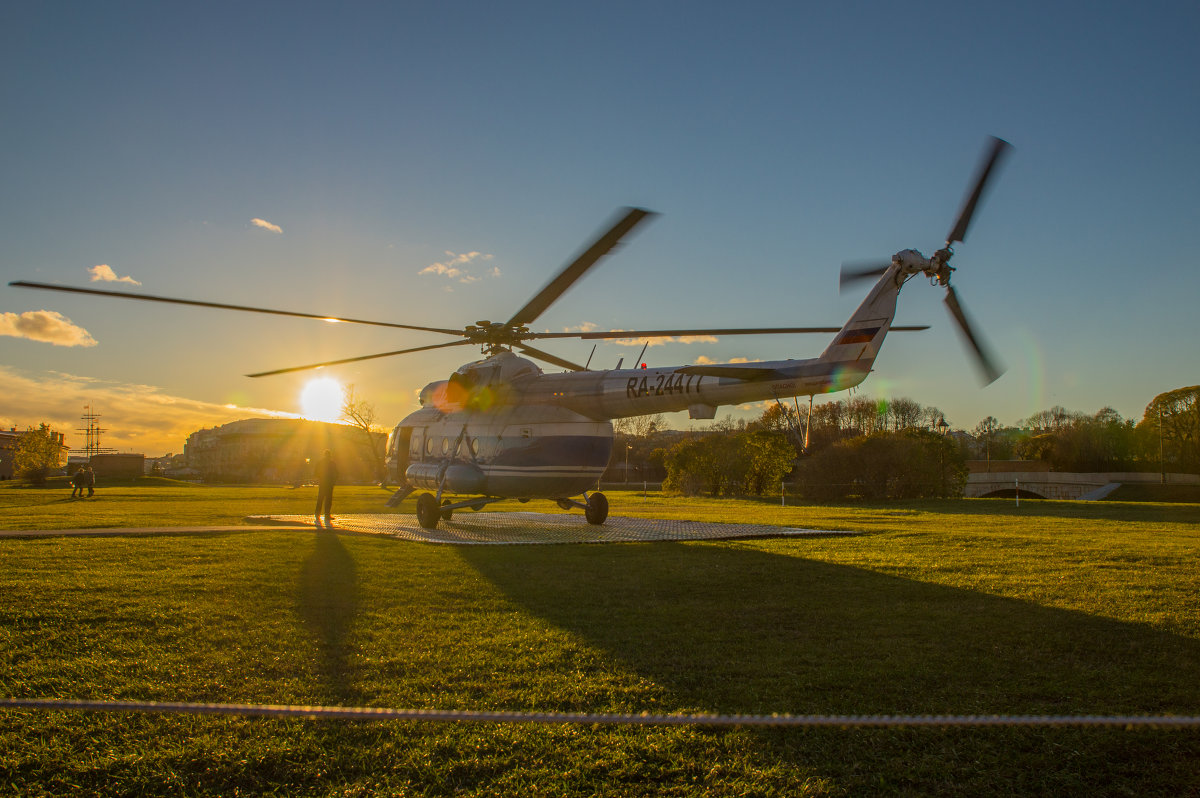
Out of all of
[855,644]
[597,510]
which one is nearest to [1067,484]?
[597,510]

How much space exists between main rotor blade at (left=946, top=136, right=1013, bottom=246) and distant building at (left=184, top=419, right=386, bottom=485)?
70200 millimetres

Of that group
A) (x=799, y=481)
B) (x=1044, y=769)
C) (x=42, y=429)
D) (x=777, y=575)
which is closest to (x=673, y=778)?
(x=1044, y=769)

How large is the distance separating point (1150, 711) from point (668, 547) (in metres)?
8.02

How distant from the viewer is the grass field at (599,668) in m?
3.22

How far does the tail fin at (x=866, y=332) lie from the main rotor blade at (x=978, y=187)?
94cm

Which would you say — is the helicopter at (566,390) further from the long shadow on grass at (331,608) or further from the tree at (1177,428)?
the tree at (1177,428)

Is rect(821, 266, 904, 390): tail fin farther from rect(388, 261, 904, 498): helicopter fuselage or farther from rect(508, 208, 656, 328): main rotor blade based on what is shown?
rect(508, 208, 656, 328): main rotor blade

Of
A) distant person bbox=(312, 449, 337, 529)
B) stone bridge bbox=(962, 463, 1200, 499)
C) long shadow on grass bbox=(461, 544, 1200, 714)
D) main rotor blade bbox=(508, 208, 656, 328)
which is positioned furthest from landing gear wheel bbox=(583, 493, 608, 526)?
stone bridge bbox=(962, 463, 1200, 499)

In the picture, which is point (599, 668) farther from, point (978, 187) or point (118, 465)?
point (118, 465)

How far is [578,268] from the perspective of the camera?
1142 cm

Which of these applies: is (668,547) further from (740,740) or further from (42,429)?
(42,429)

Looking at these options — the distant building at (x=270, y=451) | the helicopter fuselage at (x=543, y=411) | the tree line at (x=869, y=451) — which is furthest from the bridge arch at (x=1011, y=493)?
the distant building at (x=270, y=451)

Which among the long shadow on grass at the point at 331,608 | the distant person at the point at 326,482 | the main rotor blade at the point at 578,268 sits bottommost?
the long shadow on grass at the point at 331,608

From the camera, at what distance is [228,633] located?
219 inches
